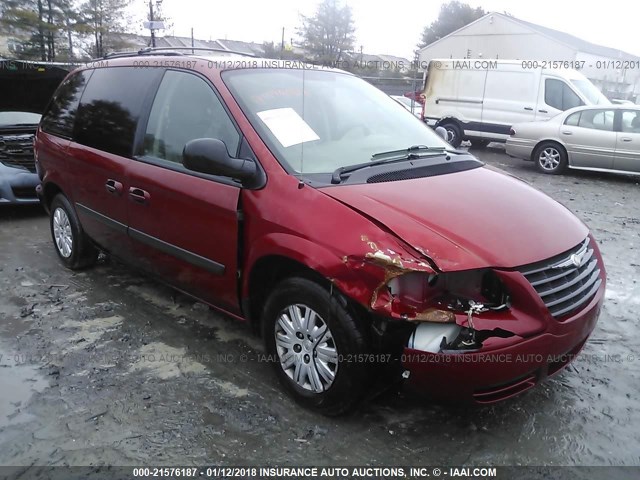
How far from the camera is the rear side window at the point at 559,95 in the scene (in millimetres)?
12102

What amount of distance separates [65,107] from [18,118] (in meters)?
3.27

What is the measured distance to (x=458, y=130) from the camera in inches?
546

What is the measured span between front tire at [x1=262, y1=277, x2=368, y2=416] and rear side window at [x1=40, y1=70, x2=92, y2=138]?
2.85m

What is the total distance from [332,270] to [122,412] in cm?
140

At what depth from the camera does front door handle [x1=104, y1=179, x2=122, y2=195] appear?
381 cm

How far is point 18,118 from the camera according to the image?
7.31 meters

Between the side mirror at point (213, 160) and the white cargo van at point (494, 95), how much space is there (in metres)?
11.3

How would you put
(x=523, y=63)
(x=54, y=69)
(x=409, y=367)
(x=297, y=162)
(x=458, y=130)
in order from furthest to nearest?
(x=458, y=130) → (x=523, y=63) → (x=54, y=69) → (x=297, y=162) → (x=409, y=367)

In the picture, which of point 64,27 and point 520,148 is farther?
point 64,27

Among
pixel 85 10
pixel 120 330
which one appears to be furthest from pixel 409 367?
pixel 85 10

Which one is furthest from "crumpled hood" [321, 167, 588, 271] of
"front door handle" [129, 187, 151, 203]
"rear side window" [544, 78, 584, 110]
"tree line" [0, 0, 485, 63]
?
"tree line" [0, 0, 485, 63]

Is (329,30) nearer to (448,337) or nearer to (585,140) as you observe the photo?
(585,140)

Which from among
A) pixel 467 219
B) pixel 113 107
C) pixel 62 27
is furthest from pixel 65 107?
pixel 62 27

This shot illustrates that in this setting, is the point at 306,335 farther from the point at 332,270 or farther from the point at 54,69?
the point at 54,69
